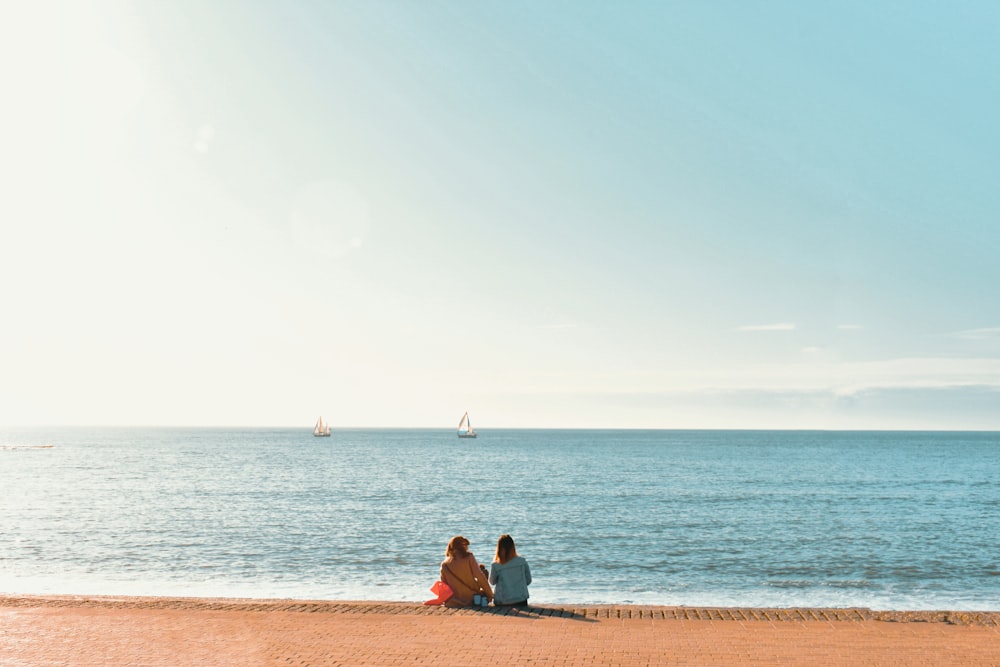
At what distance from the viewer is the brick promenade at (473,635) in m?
11.4

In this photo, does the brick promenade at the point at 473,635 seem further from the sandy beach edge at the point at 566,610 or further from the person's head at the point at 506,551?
the person's head at the point at 506,551

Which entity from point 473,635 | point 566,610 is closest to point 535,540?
point 566,610

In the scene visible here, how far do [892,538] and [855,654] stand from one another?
24.3 meters

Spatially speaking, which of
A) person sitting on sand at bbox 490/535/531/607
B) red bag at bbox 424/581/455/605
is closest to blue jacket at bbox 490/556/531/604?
person sitting on sand at bbox 490/535/531/607

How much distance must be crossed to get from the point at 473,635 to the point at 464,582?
2.84 metres

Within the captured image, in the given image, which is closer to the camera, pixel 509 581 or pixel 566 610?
pixel 566 610

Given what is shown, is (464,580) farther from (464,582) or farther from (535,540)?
(535,540)

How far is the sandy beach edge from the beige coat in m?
0.38

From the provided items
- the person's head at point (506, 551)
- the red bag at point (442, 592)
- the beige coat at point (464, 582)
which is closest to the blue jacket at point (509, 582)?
the person's head at point (506, 551)

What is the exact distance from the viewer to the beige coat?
609 inches

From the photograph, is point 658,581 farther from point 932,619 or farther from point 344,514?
point 344,514

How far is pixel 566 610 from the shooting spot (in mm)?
14953

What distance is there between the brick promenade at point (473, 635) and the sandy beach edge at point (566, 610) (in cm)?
4

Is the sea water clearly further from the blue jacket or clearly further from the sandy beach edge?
the blue jacket
